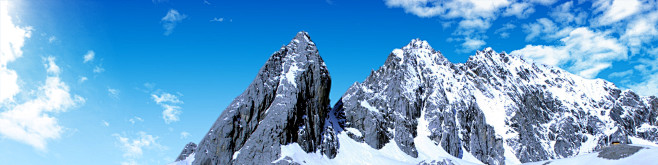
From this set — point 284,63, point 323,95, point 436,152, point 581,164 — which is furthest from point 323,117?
point 581,164

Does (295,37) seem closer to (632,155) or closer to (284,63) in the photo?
(284,63)

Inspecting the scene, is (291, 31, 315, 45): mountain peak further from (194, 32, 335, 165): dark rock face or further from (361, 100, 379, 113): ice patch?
(361, 100, 379, 113): ice patch

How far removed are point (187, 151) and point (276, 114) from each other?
30.2 m

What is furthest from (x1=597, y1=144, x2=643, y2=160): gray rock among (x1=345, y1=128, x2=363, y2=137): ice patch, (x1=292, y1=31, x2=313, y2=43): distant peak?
(x1=292, y1=31, x2=313, y2=43): distant peak

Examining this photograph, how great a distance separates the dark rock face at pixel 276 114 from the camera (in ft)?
474

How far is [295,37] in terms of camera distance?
17912cm

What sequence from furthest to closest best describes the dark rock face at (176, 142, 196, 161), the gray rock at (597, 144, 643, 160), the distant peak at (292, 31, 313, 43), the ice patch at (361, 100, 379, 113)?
the ice patch at (361, 100, 379, 113) < the distant peak at (292, 31, 313, 43) < the dark rock face at (176, 142, 196, 161) < the gray rock at (597, 144, 643, 160)

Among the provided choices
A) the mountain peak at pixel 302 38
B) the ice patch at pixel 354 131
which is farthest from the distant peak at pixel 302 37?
the ice patch at pixel 354 131

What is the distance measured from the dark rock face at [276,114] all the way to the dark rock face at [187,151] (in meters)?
11.1

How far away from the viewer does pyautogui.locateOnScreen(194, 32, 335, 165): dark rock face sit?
144 meters

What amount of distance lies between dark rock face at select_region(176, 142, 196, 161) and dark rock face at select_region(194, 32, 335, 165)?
11.1 metres

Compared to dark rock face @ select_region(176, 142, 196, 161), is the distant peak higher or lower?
higher

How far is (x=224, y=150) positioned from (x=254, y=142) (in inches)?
329

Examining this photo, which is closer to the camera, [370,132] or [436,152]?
[370,132]
